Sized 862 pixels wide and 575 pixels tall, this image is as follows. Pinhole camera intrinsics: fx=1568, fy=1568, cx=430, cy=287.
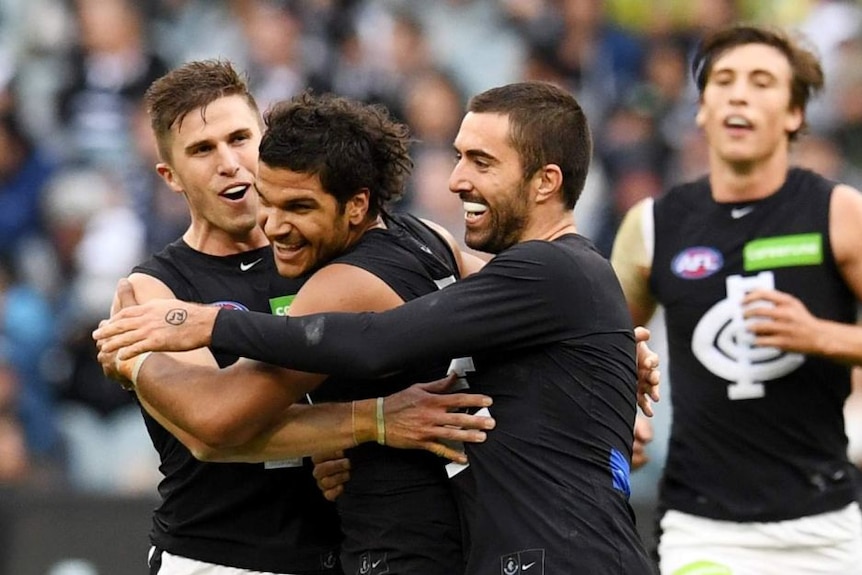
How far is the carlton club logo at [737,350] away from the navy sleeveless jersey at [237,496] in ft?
6.22

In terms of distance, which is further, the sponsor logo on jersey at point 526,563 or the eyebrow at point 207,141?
the eyebrow at point 207,141

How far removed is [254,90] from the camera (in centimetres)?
1049

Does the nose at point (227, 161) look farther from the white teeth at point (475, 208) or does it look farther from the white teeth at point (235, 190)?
the white teeth at point (475, 208)

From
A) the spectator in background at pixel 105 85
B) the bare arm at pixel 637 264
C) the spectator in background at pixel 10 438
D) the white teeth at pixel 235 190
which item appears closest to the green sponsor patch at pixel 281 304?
the white teeth at pixel 235 190

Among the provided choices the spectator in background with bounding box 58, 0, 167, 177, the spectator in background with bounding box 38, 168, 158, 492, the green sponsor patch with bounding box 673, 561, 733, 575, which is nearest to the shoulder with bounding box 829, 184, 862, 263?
the green sponsor patch with bounding box 673, 561, 733, 575

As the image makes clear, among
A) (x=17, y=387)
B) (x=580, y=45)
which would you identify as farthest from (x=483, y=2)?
(x=17, y=387)

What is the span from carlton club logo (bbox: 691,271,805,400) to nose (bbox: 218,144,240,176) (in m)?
2.05

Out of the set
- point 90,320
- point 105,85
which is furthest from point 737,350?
point 105,85

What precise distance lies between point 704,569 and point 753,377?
0.75m

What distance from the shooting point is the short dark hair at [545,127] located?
441 centimetres

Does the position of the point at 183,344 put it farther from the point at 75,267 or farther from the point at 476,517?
the point at 75,267

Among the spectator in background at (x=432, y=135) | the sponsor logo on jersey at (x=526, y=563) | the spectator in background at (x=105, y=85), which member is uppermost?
the spectator in background at (x=105, y=85)

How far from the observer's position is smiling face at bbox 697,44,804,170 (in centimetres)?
616

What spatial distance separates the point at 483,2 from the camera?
421 inches
